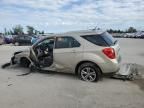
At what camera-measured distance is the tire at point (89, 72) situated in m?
7.39

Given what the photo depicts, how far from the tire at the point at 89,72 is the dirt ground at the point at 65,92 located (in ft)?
0.68

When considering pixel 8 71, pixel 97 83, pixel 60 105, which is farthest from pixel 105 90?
pixel 8 71

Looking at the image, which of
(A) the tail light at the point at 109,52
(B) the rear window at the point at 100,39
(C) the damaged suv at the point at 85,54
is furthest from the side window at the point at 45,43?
(A) the tail light at the point at 109,52

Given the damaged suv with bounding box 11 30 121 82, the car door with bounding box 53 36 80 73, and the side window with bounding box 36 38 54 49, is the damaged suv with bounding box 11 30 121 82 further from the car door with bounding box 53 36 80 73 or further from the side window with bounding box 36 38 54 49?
the side window with bounding box 36 38 54 49

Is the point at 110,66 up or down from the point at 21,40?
down

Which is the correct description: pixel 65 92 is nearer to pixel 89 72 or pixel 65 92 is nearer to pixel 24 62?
pixel 89 72

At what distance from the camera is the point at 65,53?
7.93 m

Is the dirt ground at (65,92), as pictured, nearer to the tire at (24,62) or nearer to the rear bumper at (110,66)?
the rear bumper at (110,66)

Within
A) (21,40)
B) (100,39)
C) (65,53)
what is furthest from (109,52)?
(21,40)

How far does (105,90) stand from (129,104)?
1.29m

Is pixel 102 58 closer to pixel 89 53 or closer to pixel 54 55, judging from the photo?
pixel 89 53

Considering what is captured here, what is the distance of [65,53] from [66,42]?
415 millimetres

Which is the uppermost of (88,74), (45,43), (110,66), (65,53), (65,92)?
(45,43)

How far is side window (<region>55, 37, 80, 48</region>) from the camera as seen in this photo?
7824 mm
